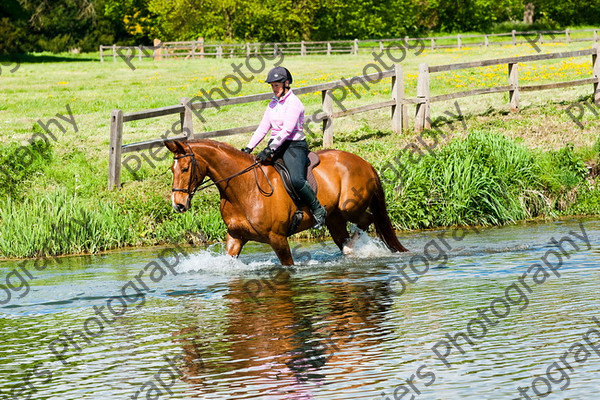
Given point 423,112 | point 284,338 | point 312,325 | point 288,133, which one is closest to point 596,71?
point 423,112

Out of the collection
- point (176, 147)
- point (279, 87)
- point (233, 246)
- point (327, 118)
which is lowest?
point (233, 246)

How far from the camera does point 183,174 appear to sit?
37.0 ft

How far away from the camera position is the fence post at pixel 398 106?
20938 mm

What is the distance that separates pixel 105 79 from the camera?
4009 centimetres

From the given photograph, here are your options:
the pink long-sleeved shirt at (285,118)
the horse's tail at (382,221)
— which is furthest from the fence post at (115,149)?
the pink long-sleeved shirt at (285,118)

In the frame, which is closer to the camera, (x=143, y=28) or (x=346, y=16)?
(x=346, y=16)

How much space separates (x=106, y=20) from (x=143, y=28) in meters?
3.36

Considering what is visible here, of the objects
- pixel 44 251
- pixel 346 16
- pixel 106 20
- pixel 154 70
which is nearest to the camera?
pixel 44 251

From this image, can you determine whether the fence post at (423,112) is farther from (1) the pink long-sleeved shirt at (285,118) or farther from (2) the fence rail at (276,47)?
(2) the fence rail at (276,47)

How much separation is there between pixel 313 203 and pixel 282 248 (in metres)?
0.73

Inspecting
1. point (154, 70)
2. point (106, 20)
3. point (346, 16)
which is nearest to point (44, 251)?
point (154, 70)

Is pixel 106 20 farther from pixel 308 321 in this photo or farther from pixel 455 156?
pixel 308 321

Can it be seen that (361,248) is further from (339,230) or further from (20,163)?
(20,163)

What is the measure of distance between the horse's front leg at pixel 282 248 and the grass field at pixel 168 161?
3.54m
